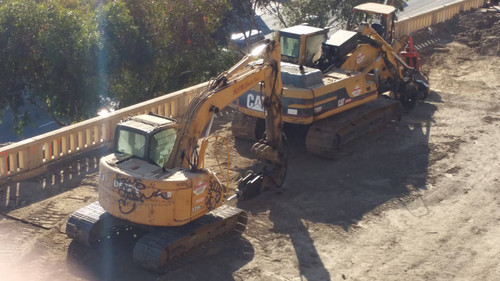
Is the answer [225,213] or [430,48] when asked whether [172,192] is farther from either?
[430,48]

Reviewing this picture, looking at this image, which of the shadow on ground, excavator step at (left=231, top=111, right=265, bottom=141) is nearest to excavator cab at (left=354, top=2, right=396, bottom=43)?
the shadow on ground

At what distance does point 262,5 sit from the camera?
32781 mm

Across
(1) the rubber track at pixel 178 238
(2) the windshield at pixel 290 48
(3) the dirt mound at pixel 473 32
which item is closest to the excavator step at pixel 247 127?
(2) the windshield at pixel 290 48

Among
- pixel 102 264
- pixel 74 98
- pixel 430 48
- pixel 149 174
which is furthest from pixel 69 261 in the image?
pixel 430 48

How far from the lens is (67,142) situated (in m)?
18.7

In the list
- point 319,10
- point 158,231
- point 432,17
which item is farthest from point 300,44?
point 432,17

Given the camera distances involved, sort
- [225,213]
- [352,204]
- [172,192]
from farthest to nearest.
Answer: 1. [352,204]
2. [225,213]
3. [172,192]

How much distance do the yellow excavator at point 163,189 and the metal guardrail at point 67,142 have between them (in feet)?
11.3

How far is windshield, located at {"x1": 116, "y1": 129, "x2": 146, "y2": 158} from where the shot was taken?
14.3 meters

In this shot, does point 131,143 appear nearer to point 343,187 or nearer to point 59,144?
point 59,144

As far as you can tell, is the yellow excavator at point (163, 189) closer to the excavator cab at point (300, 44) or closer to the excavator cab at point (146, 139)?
the excavator cab at point (146, 139)

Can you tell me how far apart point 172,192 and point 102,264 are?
6.55 ft

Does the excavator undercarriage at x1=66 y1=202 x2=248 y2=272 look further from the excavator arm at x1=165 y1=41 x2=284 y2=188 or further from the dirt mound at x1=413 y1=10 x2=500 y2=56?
the dirt mound at x1=413 y1=10 x2=500 y2=56

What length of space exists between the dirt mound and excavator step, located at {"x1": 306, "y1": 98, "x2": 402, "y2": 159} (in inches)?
374
